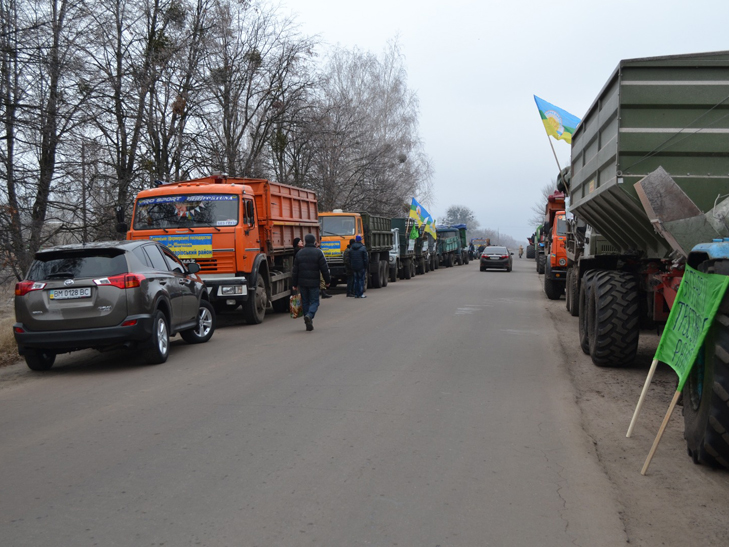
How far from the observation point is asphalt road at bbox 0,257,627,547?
3.85m

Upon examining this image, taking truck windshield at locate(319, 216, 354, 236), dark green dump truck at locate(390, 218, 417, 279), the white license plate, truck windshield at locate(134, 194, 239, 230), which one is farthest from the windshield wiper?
dark green dump truck at locate(390, 218, 417, 279)

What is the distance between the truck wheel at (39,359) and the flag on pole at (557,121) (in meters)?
11.0

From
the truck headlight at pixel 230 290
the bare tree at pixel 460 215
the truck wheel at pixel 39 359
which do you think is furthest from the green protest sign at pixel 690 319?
the bare tree at pixel 460 215

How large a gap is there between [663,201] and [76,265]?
7052 millimetres

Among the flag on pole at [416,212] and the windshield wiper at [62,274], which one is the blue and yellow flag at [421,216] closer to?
the flag on pole at [416,212]

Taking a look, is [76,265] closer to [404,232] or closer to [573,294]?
[573,294]

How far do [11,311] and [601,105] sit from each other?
16597 millimetres

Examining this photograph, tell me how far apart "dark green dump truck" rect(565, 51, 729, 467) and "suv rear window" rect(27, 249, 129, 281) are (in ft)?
20.6

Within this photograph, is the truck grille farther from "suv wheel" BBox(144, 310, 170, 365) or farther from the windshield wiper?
the windshield wiper

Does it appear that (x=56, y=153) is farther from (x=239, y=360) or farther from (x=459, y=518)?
(x=459, y=518)

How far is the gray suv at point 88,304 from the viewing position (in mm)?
8594

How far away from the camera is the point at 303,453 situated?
5.19 metres

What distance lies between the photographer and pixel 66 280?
28.4 ft

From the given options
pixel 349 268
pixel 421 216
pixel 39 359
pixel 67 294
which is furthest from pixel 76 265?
pixel 421 216
